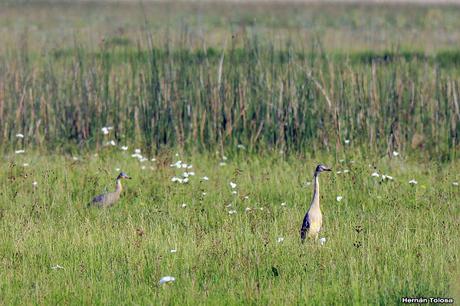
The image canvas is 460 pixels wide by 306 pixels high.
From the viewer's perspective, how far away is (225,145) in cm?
1090

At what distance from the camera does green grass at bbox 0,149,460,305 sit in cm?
579

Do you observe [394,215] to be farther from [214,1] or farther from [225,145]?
[214,1]

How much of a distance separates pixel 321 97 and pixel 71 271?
5.70 m

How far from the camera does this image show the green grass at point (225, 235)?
19.0 feet

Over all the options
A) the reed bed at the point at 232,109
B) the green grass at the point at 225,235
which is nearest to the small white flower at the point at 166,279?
the green grass at the point at 225,235

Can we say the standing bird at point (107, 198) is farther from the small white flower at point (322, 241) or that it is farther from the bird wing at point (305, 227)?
the small white flower at point (322, 241)

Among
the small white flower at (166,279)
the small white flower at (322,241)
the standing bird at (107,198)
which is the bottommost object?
the standing bird at (107,198)

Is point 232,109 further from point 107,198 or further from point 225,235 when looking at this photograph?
point 225,235

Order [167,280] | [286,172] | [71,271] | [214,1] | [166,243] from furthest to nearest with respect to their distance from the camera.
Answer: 1. [214,1]
2. [286,172]
3. [166,243]
4. [71,271]
5. [167,280]

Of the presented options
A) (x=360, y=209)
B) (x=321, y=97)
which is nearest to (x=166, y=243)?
(x=360, y=209)

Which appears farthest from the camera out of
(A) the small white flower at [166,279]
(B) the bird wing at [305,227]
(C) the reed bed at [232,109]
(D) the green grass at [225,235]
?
(C) the reed bed at [232,109]

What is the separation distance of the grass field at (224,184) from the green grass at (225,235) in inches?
0.8

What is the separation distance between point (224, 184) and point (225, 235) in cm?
222

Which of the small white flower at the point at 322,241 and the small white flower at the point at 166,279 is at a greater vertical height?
the small white flower at the point at 166,279
